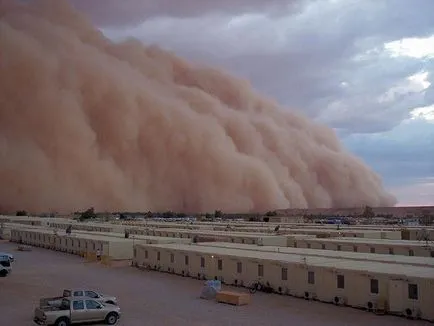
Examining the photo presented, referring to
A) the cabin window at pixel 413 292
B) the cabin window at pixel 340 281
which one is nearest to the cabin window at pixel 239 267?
the cabin window at pixel 340 281

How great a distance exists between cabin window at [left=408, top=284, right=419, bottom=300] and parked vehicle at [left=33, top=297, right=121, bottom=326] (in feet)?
16.8

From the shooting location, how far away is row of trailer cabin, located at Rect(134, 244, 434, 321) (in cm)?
1024

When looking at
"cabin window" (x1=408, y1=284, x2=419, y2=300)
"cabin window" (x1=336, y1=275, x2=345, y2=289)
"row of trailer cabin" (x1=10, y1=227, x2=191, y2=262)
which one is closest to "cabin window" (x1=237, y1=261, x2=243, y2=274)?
"cabin window" (x1=336, y1=275, x2=345, y2=289)

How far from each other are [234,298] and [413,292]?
3.47 meters

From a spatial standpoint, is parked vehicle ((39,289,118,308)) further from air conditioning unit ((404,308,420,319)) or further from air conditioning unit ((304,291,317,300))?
air conditioning unit ((404,308,420,319))

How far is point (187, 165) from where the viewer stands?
58906mm

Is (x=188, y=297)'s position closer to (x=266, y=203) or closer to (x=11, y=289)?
(x=11, y=289)

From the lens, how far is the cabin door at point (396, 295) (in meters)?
10.3

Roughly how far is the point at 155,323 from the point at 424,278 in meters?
4.68

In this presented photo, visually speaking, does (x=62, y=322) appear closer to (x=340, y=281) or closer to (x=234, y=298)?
(x=234, y=298)

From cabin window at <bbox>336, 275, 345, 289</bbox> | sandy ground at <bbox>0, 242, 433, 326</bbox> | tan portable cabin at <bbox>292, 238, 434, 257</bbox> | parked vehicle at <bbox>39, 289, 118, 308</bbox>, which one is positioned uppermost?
tan portable cabin at <bbox>292, 238, 434, 257</bbox>

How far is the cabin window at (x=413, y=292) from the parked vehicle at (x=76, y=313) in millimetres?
5115

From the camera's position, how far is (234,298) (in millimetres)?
11719

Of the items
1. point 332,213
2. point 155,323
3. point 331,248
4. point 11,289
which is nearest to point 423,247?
point 331,248
